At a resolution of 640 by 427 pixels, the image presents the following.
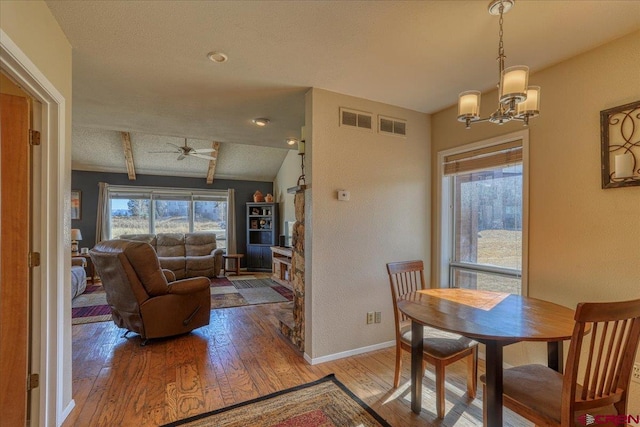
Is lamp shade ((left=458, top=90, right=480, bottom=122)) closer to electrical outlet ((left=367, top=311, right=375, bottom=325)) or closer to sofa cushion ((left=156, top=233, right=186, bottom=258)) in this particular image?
electrical outlet ((left=367, top=311, right=375, bottom=325))

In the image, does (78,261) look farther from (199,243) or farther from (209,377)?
(209,377)

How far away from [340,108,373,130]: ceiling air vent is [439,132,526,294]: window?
947mm

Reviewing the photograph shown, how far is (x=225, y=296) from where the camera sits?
17.4 feet

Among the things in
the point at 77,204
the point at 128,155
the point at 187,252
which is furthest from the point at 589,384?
the point at 77,204

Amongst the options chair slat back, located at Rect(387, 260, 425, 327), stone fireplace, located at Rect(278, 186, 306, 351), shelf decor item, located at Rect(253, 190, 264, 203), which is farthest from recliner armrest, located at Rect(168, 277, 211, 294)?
shelf decor item, located at Rect(253, 190, 264, 203)

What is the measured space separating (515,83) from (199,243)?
718cm

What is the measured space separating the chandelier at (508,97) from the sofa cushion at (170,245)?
6948 mm

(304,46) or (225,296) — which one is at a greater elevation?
(304,46)

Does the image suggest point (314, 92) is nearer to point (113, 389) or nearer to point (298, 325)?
point (298, 325)

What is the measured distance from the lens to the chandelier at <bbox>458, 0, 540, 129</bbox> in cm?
141

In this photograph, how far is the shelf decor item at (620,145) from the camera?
1895 millimetres

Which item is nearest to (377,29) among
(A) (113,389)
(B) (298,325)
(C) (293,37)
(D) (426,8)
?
(D) (426,8)

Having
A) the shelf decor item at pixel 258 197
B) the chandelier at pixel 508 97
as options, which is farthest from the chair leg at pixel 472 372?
the shelf decor item at pixel 258 197

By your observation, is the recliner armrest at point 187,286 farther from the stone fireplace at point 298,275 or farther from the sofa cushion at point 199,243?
the sofa cushion at point 199,243
